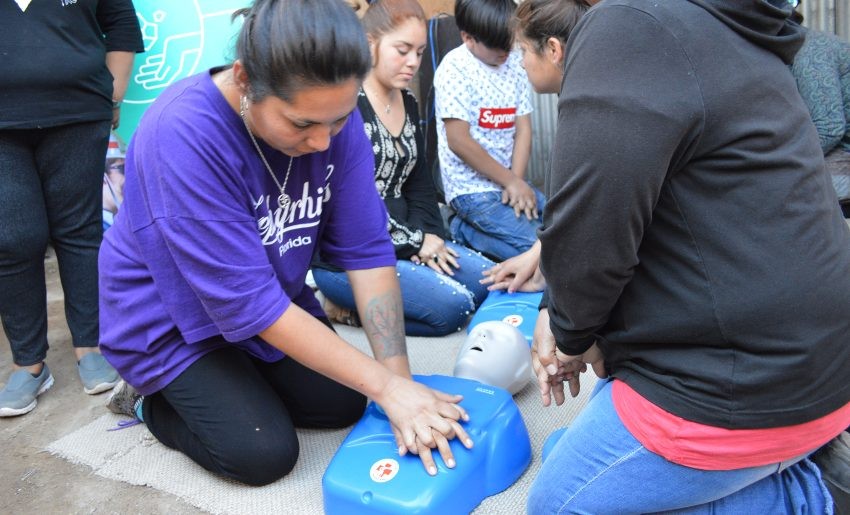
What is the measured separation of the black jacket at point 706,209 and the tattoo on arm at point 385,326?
72cm

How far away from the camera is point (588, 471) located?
116 centimetres

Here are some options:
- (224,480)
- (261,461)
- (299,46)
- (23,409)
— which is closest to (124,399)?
(23,409)

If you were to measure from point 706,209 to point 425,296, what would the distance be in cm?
150

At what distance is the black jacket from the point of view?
93 centimetres

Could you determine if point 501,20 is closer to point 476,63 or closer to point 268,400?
point 476,63

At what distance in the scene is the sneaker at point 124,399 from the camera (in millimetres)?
2023

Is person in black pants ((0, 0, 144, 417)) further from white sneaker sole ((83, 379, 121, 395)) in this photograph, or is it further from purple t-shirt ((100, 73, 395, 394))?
purple t-shirt ((100, 73, 395, 394))

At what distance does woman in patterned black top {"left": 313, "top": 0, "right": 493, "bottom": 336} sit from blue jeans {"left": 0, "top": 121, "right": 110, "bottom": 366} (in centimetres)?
73

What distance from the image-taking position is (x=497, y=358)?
191 cm

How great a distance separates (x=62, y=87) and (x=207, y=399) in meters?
1.06

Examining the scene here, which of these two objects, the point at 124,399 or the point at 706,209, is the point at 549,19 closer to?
the point at 706,209

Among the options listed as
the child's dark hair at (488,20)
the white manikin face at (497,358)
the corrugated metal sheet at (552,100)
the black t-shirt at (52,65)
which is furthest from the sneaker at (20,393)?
the corrugated metal sheet at (552,100)

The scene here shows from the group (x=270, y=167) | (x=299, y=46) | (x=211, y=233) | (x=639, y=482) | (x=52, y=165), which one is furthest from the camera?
(x=52, y=165)

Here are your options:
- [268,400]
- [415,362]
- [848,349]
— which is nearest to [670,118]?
[848,349]
